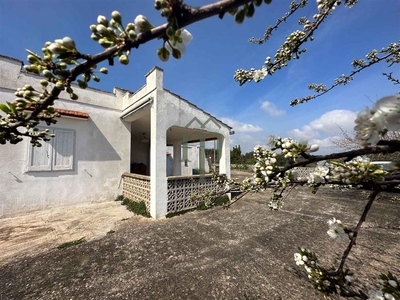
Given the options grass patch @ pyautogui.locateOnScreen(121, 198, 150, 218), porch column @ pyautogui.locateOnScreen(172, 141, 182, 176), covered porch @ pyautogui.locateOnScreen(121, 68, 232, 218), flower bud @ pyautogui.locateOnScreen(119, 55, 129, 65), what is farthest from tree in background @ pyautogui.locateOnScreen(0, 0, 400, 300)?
porch column @ pyautogui.locateOnScreen(172, 141, 182, 176)

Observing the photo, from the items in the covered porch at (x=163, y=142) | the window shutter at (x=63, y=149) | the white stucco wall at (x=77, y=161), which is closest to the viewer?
the white stucco wall at (x=77, y=161)

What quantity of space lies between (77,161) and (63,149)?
58cm

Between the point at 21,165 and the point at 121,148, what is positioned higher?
→ the point at 121,148

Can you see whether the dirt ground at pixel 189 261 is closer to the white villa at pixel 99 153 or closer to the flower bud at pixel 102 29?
the white villa at pixel 99 153

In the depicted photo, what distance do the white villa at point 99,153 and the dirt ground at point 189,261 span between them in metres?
→ 1.03

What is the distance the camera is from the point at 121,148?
710 centimetres

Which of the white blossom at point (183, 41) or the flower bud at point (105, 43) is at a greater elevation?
the white blossom at point (183, 41)

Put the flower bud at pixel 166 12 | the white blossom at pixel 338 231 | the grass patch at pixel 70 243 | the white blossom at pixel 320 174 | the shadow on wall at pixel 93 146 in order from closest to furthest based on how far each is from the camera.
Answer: the flower bud at pixel 166 12 → the white blossom at pixel 338 231 → the white blossom at pixel 320 174 → the grass patch at pixel 70 243 → the shadow on wall at pixel 93 146

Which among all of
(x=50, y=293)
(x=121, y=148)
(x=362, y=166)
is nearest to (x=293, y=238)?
(x=362, y=166)

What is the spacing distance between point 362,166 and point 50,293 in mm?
3669

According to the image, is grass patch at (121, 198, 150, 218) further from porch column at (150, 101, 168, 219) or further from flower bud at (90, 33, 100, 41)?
flower bud at (90, 33, 100, 41)

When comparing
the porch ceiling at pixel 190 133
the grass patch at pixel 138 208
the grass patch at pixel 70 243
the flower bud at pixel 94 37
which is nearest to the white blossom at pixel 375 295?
the flower bud at pixel 94 37

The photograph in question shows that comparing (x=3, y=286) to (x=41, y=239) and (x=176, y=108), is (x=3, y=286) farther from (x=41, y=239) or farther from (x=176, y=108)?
(x=176, y=108)

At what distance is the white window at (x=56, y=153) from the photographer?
534 cm
